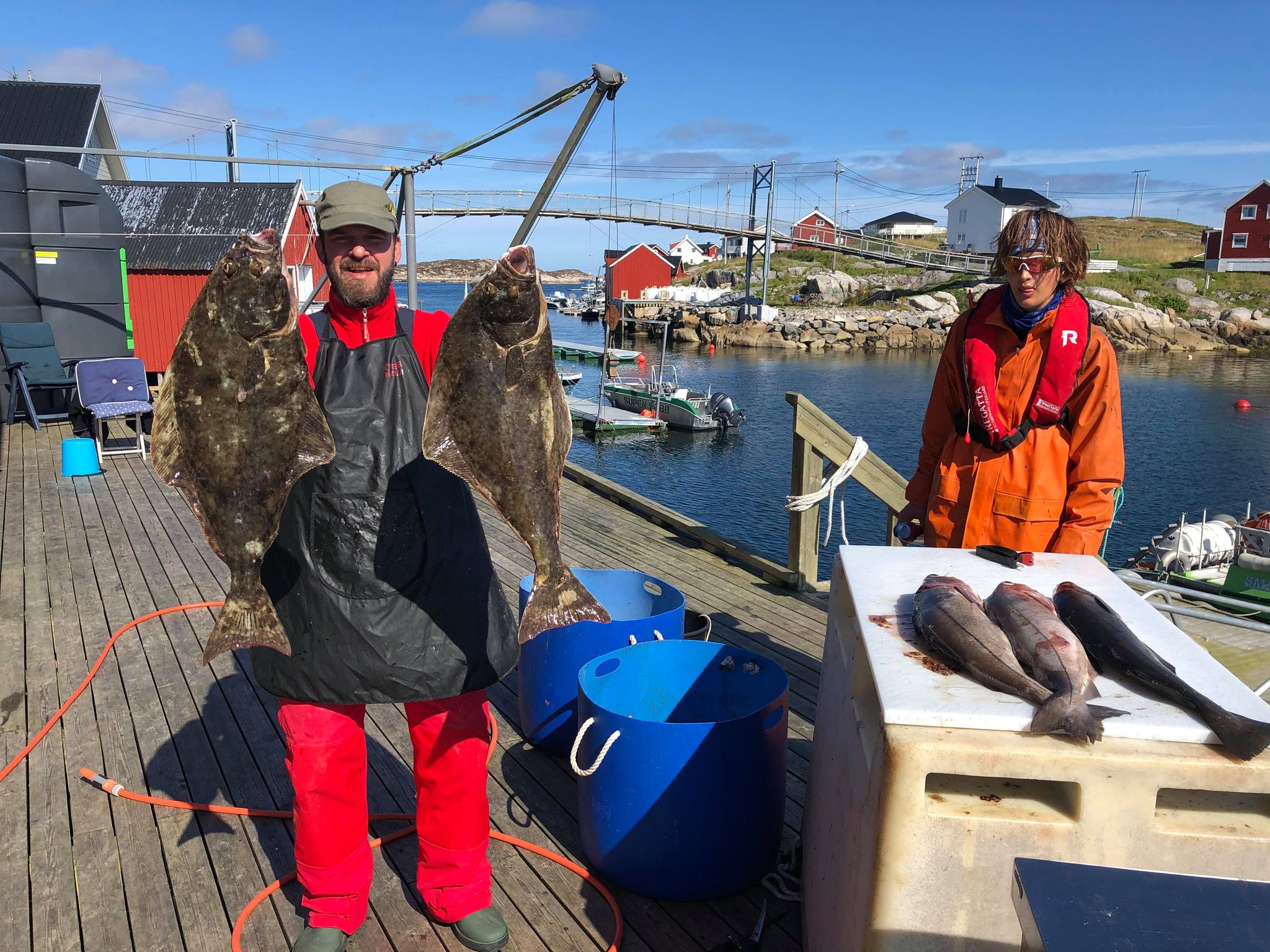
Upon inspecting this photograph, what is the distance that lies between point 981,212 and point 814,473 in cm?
7899

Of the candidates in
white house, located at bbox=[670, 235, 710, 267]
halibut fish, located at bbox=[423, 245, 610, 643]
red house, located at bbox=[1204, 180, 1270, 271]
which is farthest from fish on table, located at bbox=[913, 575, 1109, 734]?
white house, located at bbox=[670, 235, 710, 267]

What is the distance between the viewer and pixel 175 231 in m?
17.9

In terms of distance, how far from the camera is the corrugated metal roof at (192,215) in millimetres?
17250

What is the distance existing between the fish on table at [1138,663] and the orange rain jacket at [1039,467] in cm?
79

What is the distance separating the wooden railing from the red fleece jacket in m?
3.45

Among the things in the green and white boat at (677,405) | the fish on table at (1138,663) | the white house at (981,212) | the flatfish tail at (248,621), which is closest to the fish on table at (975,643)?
the fish on table at (1138,663)

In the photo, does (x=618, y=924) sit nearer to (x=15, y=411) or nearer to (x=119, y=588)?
(x=119, y=588)

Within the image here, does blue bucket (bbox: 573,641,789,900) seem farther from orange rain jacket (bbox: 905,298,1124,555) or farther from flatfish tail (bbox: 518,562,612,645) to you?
orange rain jacket (bbox: 905,298,1124,555)

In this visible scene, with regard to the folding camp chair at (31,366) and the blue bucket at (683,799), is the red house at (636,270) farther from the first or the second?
the blue bucket at (683,799)

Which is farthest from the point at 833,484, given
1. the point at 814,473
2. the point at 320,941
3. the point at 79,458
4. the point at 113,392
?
the point at 113,392

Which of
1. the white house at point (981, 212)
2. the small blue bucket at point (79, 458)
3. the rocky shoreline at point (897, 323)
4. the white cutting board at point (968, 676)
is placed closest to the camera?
the white cutting board at point (968, 676)

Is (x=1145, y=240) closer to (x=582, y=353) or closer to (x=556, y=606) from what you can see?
(x=582, y=353)

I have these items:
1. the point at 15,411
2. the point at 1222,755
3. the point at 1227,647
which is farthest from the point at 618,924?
the point at 15,411

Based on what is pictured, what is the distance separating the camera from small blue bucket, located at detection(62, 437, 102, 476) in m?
9.05
